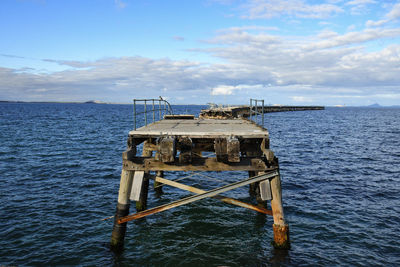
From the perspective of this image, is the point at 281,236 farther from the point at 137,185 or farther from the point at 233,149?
the point at 137,185


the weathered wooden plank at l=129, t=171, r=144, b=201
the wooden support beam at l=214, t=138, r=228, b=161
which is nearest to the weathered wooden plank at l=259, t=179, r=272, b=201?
the wooden support beam at l=214, t=138, r=228, b=161

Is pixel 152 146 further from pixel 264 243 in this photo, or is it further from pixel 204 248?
pixel 264 243

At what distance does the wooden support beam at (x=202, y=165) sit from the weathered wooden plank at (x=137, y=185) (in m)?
0.20

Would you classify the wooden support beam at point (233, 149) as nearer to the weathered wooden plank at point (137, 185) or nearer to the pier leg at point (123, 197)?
the weathered wooden plank at point (137, 185)

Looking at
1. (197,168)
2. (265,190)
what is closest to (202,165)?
(197,168)

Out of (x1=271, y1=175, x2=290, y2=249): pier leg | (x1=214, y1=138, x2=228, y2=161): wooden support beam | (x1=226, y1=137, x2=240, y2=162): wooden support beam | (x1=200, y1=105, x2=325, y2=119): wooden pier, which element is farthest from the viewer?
(x1=200, y1=105, x2=325, y2=119): wooden pier

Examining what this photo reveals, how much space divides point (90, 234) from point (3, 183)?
866 cm

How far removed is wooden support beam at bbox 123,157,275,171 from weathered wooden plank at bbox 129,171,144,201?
0.20 meters

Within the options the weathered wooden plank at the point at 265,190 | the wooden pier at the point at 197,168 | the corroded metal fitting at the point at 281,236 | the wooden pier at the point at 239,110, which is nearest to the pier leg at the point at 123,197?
the wooden pier at the point at 197,168

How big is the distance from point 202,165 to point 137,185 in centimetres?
204

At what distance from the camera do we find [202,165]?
322 inches

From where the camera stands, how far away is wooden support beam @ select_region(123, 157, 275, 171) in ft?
26.7

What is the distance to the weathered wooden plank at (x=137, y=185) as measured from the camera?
8.41 metres

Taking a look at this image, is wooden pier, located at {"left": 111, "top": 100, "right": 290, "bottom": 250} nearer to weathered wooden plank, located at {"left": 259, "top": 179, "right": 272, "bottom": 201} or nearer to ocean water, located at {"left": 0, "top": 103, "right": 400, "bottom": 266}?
weathered wooden plank, located at {"left": 259, "top": 179, "right": 272, "bottom": 201}
